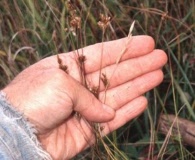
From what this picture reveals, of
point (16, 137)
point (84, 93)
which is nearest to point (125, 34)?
point (84, 93)

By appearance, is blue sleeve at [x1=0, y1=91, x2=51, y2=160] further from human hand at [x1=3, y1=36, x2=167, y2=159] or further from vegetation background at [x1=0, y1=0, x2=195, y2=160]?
vegetation background at [x1=0, y1=0, x2=195, y2=160]

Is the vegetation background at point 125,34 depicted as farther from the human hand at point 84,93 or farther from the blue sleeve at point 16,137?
the blue sleeve at point 16,137

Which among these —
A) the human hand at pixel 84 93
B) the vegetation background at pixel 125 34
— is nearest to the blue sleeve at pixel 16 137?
the human hand at pixel 84 93

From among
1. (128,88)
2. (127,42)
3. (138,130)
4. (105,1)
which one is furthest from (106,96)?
(105,1)

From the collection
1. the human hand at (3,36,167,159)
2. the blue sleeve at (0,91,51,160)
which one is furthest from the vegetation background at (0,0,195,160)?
the blue sleeve at (0,91,51,160)

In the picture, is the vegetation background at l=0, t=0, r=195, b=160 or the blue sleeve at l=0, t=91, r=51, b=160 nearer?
the blue sleeve at l=0, t=91, r=51, b=160

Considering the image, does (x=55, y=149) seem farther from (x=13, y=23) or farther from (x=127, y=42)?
(x=13, y=23)
